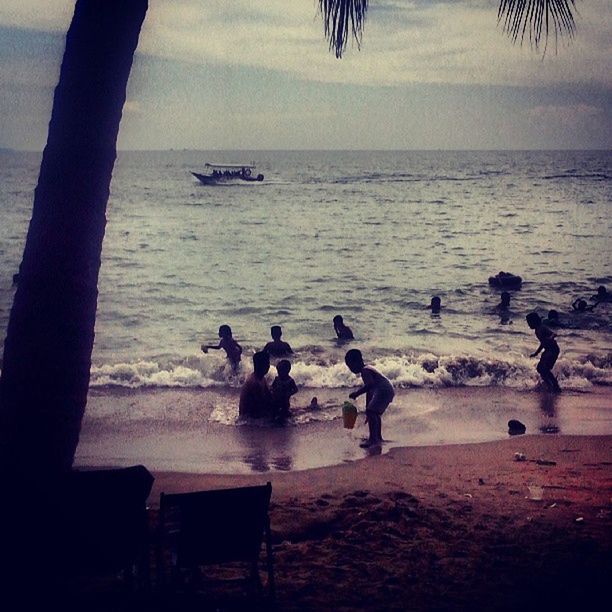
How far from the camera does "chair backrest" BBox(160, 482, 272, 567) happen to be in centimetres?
497

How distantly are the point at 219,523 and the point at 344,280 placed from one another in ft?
94.7

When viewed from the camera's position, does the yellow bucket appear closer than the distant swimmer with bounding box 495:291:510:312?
Yes

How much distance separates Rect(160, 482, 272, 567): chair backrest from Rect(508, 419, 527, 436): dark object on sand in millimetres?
7247

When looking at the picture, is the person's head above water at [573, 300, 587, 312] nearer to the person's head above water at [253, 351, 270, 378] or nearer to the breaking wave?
the breaking wave

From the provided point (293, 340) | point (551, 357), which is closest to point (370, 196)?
point (293, 340)

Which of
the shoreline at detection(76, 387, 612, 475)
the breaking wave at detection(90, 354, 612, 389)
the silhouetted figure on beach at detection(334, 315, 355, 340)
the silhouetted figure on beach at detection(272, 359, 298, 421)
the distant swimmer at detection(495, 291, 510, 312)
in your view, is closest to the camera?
the shoreline at detection(76, 387, 612, 475)

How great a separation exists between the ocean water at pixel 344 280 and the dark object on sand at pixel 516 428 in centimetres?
380

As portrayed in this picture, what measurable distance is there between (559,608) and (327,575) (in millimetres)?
1529

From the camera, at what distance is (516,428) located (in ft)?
38.4

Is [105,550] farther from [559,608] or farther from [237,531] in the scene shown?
[559,608]

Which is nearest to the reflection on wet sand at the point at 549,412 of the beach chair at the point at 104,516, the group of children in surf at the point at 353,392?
the group of children in surf at the point at 353,392

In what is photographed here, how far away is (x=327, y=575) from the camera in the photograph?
5773 mm

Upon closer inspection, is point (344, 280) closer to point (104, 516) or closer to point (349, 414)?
point (349, 414)

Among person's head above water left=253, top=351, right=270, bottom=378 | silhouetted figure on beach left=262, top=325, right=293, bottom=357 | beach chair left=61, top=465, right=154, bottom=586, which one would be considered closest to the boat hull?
silhouetted figure on beach left=262, top=325, right=293, bottom=357
